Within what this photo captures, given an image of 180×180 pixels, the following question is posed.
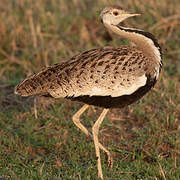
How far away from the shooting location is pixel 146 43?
3.82 meters

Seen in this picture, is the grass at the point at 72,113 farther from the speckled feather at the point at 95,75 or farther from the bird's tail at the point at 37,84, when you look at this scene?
the bird's tail at the point at 37,84

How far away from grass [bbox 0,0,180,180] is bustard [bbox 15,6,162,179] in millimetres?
403

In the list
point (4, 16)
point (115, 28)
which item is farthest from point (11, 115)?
point (4, 16)

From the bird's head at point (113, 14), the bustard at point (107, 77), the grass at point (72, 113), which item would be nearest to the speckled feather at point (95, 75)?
the bustard at point (107, 77)

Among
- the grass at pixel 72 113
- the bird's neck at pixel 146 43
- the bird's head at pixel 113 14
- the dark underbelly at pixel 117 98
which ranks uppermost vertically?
the bird's head at pixel 113 14

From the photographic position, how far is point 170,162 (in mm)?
4059

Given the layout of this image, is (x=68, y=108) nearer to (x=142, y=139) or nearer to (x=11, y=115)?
(x=11, y=115)

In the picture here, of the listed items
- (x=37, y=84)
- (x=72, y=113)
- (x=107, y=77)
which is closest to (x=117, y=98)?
(x=107, y=77)

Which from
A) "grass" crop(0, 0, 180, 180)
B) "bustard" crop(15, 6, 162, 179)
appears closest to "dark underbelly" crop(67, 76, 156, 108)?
"bustard" crop(15, 6, 162, 179)

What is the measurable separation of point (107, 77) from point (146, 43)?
48cm

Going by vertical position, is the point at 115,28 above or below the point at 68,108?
above

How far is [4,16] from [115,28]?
123 inches

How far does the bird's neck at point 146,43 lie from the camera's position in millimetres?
3783

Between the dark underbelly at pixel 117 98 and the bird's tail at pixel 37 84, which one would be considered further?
the bird's tail at pixel 37 84
